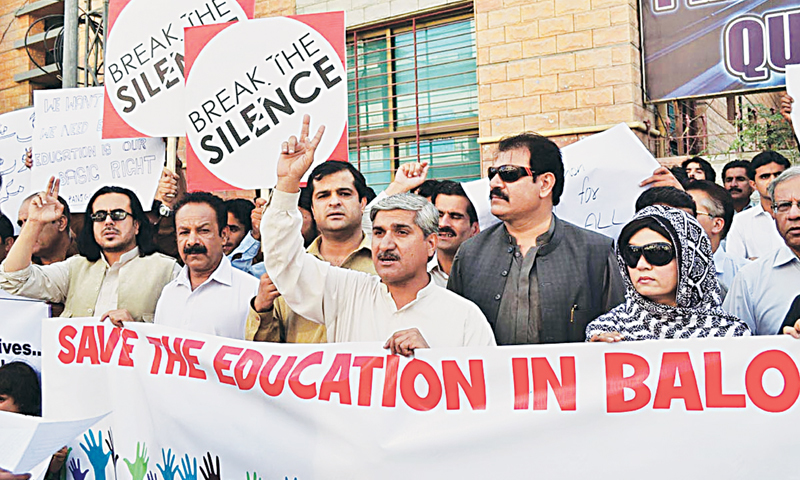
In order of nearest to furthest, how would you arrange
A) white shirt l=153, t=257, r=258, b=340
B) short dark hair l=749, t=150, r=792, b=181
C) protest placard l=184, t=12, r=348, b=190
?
white shirt l=153, t=257, r=258, b=340
protest placard l=184, t=12, r=348, b=190
short dark hair l=749, t=150, r=792, b=181

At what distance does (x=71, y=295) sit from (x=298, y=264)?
5.05 ft

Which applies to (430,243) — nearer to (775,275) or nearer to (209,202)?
(209,202)

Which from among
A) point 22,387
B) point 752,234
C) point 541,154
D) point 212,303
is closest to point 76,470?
point 22,387

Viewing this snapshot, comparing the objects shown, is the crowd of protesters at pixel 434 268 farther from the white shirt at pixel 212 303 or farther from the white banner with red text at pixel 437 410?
the white banner with red text at pixel 437 410

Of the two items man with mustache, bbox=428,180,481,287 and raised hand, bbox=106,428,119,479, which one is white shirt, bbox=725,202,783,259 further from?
raised hand, bbox=106,428,119,479

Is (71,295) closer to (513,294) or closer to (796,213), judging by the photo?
(513,294)

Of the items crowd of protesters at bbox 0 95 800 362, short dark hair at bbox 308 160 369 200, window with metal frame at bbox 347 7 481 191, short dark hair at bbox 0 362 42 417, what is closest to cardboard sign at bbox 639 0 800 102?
window with metal frame at bbox 347 7 481 191

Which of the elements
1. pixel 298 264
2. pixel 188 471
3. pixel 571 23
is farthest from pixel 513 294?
pixel 571 23

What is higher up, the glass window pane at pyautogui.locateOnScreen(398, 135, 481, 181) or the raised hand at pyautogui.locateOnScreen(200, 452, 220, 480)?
the glass window pane at pyautogui.locateOnScreen(398, 135, 481, 181)

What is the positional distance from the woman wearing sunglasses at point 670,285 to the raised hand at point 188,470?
143 cm

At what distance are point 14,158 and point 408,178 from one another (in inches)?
136

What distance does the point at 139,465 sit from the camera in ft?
9.64

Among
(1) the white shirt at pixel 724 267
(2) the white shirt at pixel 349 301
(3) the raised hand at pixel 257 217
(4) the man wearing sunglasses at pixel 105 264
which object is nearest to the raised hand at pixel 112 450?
(4) the man wearing sunglasses at pixel 105 264

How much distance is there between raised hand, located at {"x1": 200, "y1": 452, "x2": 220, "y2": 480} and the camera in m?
2.76
